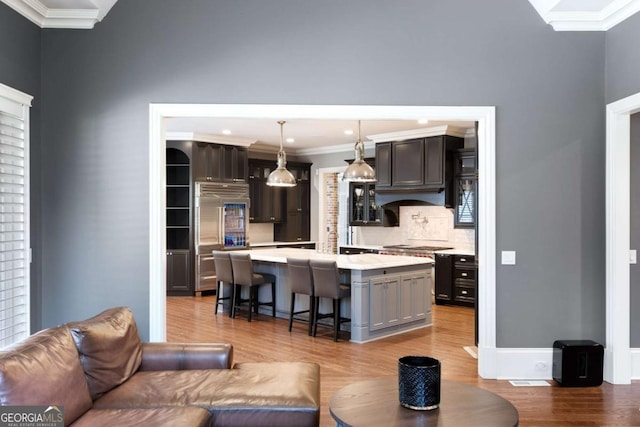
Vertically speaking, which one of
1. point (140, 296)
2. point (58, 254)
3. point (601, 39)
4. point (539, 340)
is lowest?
point (539, 340)

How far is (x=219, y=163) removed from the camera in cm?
944

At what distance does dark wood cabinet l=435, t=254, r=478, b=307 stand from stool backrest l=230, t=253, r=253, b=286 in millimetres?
3069

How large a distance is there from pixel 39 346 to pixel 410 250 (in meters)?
6.75

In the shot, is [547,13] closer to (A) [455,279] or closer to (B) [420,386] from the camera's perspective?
(B) [420,386]

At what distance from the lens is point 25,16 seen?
4.12 m

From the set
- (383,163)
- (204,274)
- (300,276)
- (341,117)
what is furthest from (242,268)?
(383,163)

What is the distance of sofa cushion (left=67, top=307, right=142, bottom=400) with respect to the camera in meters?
2.81

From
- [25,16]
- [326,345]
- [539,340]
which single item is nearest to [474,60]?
[539,340]

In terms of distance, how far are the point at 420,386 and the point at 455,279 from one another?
19.1 ft

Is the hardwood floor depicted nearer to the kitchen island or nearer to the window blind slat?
the kitchen island

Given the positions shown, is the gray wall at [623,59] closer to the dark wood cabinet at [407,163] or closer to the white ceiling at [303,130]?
the white ceiling at [303,130]

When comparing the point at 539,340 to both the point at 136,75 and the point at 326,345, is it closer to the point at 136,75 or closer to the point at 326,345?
the point at 326,345

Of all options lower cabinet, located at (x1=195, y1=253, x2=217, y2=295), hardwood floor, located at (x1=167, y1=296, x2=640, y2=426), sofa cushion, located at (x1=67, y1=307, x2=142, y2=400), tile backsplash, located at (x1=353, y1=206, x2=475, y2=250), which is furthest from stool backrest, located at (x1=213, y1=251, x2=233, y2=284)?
sofa cushion, located at (x1=67, y1=307, x2=142, y2=400)

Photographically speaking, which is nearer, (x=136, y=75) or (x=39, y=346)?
(x=39, y=346)
